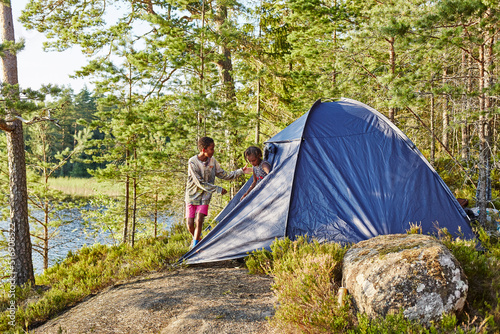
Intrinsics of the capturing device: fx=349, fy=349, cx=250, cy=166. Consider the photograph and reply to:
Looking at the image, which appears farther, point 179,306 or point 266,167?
point 266,167

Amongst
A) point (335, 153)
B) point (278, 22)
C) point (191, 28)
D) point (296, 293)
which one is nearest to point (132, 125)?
→ point (191, 28)

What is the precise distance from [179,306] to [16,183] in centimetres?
496

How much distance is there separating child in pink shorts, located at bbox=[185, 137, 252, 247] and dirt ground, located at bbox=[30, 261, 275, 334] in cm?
86

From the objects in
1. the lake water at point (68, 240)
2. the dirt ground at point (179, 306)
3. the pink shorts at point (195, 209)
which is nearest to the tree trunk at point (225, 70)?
the pink shorts at point (195, 209)

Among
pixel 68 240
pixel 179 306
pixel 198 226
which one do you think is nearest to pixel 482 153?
pixel 198 226

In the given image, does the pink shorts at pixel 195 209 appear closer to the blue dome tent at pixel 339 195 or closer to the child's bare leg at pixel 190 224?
the child's bare leg at pixel 190 224

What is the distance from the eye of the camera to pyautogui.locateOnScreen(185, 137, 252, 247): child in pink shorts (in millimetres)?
5316

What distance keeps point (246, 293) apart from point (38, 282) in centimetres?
554

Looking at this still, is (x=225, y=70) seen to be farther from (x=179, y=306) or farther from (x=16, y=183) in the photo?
(x=179, y=306)

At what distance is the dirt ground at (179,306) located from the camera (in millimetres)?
3365

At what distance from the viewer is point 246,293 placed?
159 inches

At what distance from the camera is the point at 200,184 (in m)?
5.32

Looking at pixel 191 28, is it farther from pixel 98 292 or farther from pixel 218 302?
pixel 218 302

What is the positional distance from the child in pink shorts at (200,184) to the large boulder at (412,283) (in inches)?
109
